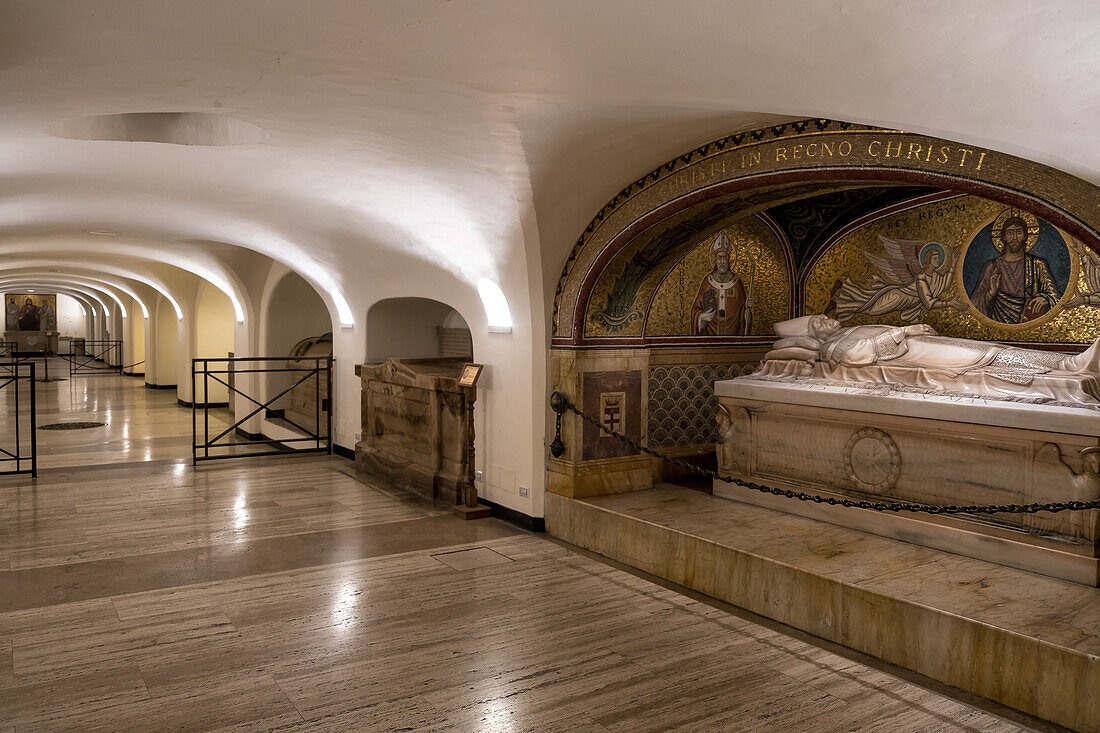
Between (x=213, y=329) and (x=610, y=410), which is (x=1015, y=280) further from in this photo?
(x=213, y=329)

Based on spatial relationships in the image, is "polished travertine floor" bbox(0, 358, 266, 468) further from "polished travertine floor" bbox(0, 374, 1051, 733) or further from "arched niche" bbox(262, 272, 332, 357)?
"polished travertine floor" bbox(0, 374, 1051, 733)

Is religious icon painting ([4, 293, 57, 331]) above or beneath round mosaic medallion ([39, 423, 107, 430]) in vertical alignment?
above

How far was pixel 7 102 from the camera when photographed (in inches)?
168

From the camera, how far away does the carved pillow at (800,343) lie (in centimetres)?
636

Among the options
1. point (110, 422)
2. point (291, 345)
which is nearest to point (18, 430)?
point (110, 422)

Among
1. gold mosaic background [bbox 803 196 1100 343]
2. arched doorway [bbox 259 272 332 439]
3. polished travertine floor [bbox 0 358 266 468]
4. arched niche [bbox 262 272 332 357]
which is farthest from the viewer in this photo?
arched niche [bbox 262 272 332 357]

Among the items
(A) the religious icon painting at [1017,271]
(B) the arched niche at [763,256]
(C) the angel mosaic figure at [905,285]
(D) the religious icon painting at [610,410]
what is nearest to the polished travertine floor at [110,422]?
(D) the religious icon painting at [610,410]

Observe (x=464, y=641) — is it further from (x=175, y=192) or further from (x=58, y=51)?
(x=175, y=192)

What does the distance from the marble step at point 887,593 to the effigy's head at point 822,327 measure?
4.66ft

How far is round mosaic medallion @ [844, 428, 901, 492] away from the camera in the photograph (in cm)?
555

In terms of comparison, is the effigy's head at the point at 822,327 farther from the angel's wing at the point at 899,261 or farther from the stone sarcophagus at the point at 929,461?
the angel's wing at the point at 899,261

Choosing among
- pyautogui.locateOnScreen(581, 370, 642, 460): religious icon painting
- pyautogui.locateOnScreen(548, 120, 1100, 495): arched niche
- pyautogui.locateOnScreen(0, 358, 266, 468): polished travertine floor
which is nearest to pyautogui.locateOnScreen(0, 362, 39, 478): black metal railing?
pyautogui.locateOnScreen(0, 358, 266, 468): polished travertine floor

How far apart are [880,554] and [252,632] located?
368 centimetres

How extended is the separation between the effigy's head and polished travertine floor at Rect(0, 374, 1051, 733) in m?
2.40
